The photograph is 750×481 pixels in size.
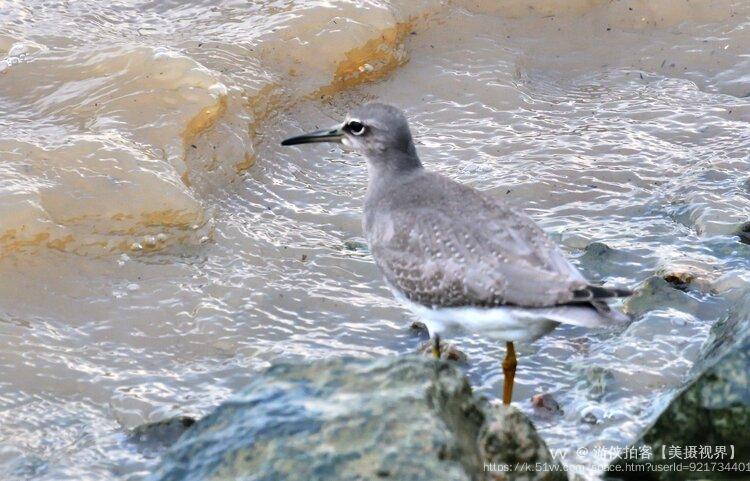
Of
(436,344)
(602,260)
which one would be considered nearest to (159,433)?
(436,344)

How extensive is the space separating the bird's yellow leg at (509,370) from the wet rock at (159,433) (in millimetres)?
1629

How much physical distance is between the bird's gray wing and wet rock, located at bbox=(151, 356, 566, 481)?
97 centimetres

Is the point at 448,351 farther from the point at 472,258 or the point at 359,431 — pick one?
the point at 359,431

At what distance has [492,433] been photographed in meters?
4.23

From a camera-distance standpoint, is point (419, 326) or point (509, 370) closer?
point (509, 370)

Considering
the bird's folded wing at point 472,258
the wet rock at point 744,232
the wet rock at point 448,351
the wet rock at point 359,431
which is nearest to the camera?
the wet rock at point 359,431

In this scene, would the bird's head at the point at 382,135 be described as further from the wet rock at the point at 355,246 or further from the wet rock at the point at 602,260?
the wet rock at the point at 602,260

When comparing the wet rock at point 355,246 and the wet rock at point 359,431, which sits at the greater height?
the wet rock at point 359,431

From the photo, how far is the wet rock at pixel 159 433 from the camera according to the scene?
17.6 ft

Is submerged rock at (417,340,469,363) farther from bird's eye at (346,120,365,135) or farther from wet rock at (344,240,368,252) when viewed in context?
bird's eye at (346,120,365,135)

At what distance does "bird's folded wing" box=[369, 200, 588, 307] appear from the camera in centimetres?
523

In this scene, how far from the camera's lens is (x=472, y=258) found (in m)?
5.49

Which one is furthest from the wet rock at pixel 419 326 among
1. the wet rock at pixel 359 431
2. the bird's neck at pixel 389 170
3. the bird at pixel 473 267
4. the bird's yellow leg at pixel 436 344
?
the wet rock at pixel 359 431

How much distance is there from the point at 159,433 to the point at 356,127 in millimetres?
2297
